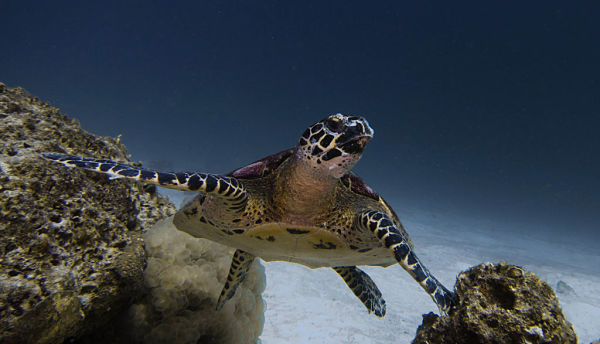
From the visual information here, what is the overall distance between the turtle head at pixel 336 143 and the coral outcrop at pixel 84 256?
1735 mm

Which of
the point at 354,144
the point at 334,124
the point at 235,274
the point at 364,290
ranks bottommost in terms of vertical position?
the point at 364,290

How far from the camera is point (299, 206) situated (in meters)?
2.75

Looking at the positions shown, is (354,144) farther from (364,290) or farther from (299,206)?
(364,290)

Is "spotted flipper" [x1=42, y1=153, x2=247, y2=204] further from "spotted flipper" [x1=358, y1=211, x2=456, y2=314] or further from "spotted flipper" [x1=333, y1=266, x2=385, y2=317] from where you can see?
"spotted flipper" [x1=333, y1=266, x2=385, y2=317]

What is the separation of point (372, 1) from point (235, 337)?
77.1m

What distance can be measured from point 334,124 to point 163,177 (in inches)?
60.1

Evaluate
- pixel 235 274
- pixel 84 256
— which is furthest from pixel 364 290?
pixel 84 256

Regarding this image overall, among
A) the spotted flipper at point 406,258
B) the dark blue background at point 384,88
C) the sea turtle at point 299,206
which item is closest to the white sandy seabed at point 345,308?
the sea turtle at point 299,206

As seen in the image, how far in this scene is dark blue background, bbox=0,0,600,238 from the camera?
52719 millimetres

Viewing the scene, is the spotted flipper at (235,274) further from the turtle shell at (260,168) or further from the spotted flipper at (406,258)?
the spotted flipper at (406,258)

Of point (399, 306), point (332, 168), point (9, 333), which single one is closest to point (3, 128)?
point (9, 333)

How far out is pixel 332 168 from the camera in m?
2.55

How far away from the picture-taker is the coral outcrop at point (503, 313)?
1.37m

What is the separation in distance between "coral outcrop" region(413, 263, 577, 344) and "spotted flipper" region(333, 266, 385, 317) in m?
2.30
